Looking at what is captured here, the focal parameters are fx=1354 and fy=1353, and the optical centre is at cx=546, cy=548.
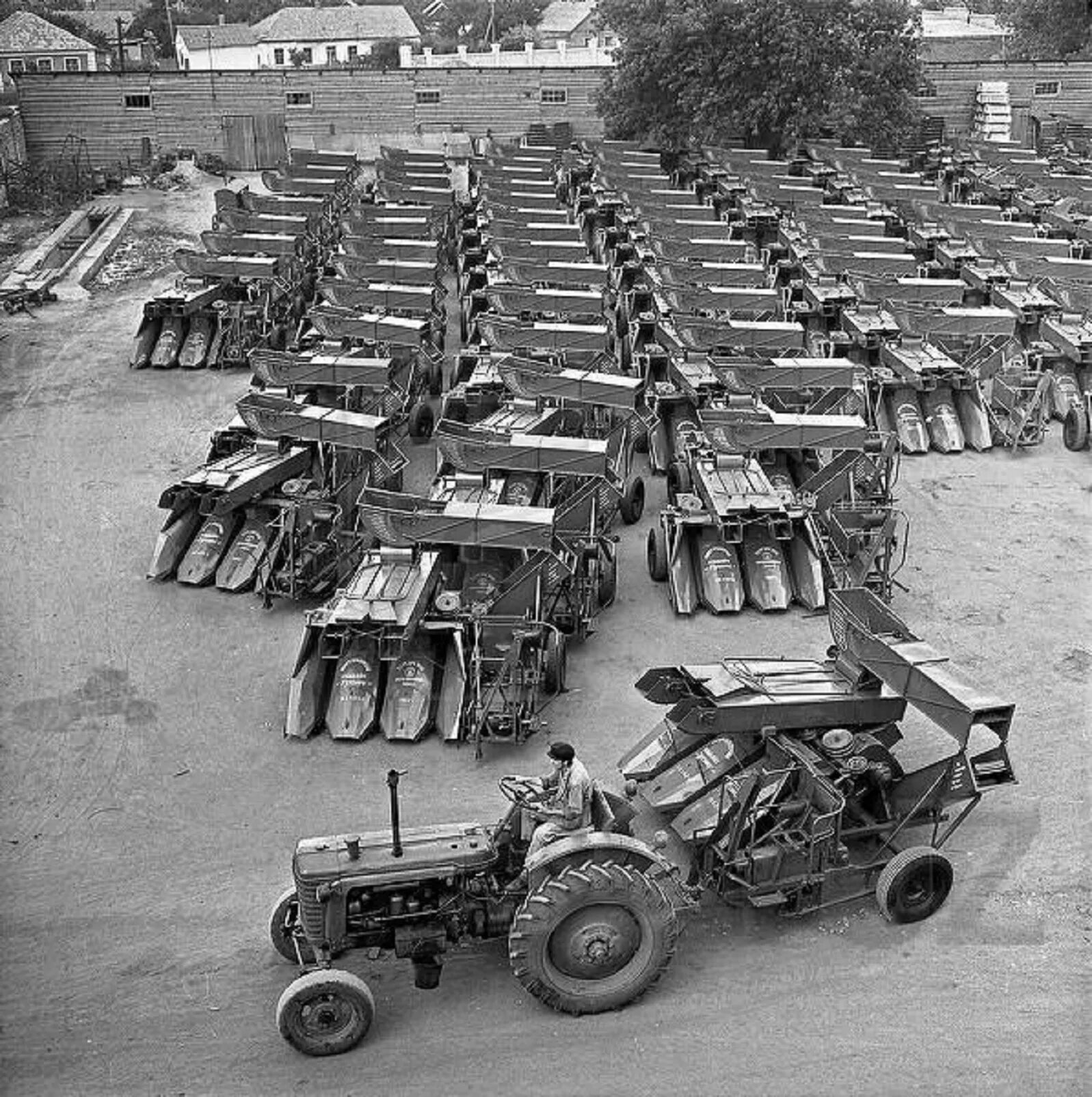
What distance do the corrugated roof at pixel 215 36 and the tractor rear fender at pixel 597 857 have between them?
59878mm

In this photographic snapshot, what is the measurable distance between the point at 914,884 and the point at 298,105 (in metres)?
36.1

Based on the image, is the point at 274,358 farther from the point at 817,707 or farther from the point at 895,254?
the point at 895,254

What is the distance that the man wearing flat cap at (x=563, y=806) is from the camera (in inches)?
335

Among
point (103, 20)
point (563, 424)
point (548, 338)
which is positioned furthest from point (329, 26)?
point (563, 424)

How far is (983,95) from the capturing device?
140 feet

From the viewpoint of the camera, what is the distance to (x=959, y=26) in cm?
5875

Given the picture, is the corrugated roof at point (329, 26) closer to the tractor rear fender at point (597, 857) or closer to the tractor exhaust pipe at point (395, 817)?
the tractor exhaust pipe at point (395, 817)

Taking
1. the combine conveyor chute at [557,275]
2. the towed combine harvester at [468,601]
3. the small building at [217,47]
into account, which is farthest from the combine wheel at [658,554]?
the small building at [217,47]

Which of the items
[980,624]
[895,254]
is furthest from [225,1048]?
[895,254]

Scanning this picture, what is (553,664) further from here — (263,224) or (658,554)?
(263,224)

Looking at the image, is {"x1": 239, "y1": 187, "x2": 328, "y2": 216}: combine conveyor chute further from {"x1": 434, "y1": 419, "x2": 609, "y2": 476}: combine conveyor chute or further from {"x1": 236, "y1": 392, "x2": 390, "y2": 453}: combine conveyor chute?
{"x1": 434, "y1": 419, "x2": 609, "y2": 476}: combine conveyor chute

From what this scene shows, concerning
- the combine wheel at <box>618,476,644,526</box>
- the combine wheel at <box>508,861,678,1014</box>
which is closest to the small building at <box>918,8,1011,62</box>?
the combine wheel at <box>618,476,644,526</box>

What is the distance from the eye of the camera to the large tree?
32750 millimetres

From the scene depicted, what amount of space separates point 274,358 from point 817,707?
33.7 ft
